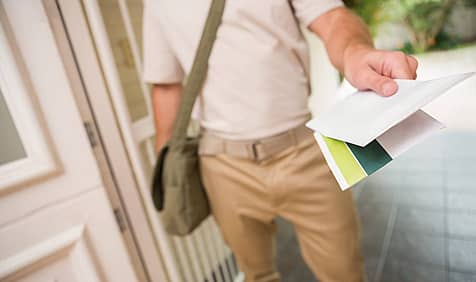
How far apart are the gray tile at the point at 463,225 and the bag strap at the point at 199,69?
626mm

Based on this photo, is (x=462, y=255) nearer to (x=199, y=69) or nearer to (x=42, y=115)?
(x=199, y=69)

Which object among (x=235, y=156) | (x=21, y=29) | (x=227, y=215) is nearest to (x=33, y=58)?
(x=21, y=29)

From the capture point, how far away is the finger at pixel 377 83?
0.35 metres

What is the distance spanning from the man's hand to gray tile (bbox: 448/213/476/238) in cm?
32

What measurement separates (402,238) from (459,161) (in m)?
0.44

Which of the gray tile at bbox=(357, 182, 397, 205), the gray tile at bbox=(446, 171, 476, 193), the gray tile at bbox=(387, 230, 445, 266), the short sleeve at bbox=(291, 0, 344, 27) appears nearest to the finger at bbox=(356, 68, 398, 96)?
the short sleeve at bbox=(291, 0, 344, 27)

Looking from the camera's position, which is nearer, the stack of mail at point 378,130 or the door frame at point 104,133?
the stack of mail at point 378,130

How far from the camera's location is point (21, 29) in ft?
1.89

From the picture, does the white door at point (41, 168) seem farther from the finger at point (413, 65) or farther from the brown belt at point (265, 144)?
the finger at point (413, 65)

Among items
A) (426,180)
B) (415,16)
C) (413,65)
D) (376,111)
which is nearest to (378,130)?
(376,111)

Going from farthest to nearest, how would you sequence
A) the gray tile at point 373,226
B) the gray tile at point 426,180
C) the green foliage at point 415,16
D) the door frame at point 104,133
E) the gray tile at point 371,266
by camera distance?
the green foliage at point 415,16
the gray tile at point 373,226
the gray tile at point 371,266
the gray tile at point 426,180
the door frame at point 104,133

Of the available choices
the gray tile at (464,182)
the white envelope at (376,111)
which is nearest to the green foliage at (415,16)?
the gray tile at (464,182)

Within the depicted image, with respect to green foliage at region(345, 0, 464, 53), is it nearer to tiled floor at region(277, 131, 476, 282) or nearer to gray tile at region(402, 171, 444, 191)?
tiled floor at region(277, 131, 476, 282)

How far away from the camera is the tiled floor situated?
58 centimetres
